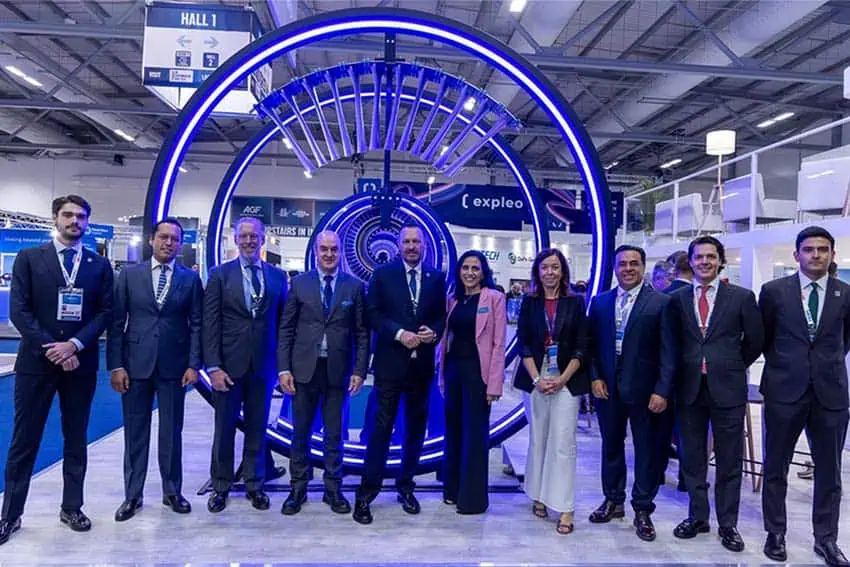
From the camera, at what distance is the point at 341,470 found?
3701 millimetres

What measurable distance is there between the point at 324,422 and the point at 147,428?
0.92 m

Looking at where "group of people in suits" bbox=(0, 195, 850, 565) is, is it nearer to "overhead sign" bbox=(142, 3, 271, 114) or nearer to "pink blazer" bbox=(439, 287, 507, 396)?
"pink blazer" bbox=(439, 287, 507, 396)

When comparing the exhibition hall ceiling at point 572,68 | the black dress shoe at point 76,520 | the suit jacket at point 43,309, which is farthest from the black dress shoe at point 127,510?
the exhibition hall ceiling at point 572,68

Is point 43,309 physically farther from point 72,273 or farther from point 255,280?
point 255,280

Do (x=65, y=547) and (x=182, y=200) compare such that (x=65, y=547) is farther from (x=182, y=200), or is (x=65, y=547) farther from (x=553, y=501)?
(x=182, y=200)

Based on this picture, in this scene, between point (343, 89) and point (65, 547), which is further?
point (343, 89)

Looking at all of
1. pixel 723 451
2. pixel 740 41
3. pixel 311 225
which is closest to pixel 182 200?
pixel 311 225

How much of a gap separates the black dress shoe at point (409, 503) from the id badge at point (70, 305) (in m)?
1.93

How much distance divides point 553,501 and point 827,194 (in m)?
5.22

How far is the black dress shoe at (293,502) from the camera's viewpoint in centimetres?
356

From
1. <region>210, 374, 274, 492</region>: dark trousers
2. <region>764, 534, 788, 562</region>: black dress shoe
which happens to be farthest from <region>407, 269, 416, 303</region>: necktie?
<region>764, 534, 788, 562</region>: black dress shoe

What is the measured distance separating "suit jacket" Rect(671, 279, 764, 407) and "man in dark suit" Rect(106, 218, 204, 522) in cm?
254

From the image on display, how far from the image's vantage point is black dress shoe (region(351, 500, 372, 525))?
3.48 metres

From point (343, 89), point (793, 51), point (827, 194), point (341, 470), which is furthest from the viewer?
point (793, 51)
